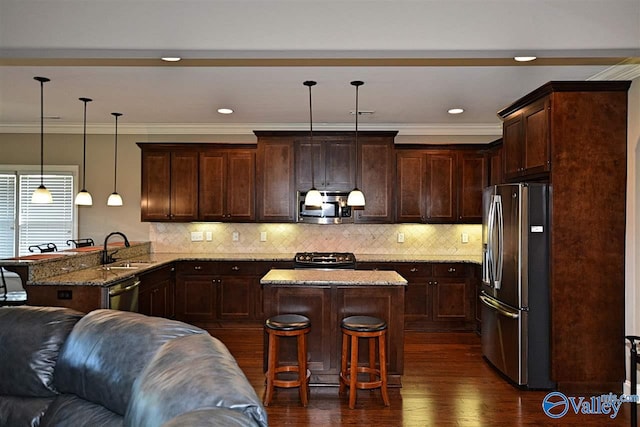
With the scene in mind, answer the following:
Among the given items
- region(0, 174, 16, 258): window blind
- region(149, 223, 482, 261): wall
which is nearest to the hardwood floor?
region(149, 223, 482, 261): wall

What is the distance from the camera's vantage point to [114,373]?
5.80 ft

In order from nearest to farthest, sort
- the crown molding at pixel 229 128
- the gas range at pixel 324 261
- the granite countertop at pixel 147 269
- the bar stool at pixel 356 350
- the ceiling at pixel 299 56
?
the ceiling at pixel 299 56
the bar stool at pixel 356 350
the granite countertop at pixel 147 269
the gas range at pixel 324 261
the crown molding at pixel 229 128

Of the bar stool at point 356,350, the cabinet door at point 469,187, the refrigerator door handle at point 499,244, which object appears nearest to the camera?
the bar stool at point 356,350

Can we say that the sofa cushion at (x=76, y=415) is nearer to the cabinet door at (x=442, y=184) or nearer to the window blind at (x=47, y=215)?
the cabinet door at (x=442, y=184)

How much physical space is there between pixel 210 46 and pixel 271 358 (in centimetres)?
236

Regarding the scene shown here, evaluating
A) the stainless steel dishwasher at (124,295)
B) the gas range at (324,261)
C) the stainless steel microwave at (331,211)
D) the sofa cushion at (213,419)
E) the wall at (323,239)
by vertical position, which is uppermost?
the stainless steel microwave at (331,211)

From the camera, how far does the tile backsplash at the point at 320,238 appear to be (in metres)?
6.46

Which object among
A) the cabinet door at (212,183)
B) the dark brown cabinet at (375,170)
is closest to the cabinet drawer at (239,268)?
the cabinet door at (212,183)

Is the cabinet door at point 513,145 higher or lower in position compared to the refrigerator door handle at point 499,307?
higher

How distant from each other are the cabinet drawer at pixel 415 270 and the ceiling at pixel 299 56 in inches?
77.8

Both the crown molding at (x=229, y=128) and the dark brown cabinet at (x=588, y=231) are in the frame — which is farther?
the crown molding at (x=229, y=128)

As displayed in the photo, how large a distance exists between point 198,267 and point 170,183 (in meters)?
Answer: 1.26

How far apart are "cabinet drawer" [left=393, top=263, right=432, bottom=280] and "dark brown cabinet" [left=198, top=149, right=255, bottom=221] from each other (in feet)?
7.14

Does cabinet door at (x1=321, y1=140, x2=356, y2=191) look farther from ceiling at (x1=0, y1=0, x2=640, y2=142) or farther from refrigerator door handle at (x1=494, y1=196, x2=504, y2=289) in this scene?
refrigerator door handle at (x1=494, y1=196, x2=504, y2=289)
